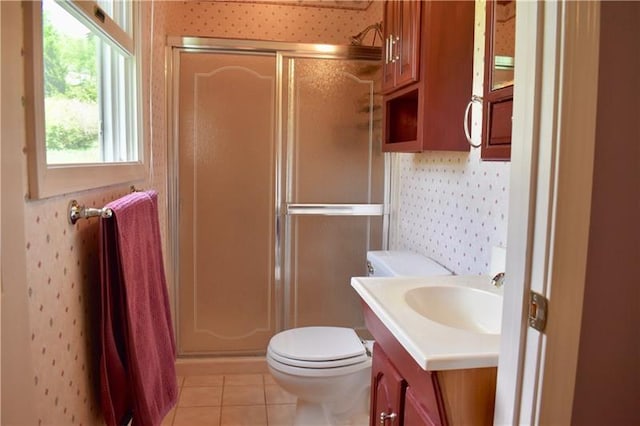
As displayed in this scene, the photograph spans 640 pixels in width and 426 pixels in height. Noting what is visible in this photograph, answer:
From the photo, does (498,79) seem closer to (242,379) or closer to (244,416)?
(244,416)

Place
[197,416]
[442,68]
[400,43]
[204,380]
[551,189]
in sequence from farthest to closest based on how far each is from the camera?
[204,380], [197,416], [400,43], [442,68], [551,189]

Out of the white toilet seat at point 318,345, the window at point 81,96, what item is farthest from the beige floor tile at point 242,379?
the window at point 81,96

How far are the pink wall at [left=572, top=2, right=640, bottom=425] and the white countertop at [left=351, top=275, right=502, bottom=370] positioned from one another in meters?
0.24

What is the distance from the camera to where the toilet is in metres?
2.07

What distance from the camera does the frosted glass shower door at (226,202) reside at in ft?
9.04

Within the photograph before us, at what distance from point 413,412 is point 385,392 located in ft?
0.75

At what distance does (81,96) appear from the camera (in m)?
1.41

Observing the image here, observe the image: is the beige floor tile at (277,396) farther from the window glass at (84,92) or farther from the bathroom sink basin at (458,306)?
the window glass at (84,92)

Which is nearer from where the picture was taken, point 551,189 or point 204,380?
point 551,189

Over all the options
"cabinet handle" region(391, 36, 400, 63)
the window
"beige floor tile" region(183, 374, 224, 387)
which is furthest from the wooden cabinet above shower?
"beige floor tile" region(183, 374, 224, 387)

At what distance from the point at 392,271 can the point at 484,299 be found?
0.63 meters

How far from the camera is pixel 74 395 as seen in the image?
47.3 inches

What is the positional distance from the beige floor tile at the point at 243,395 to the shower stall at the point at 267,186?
244 millimetres

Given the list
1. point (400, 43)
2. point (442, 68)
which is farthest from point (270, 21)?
point (442, 68)
